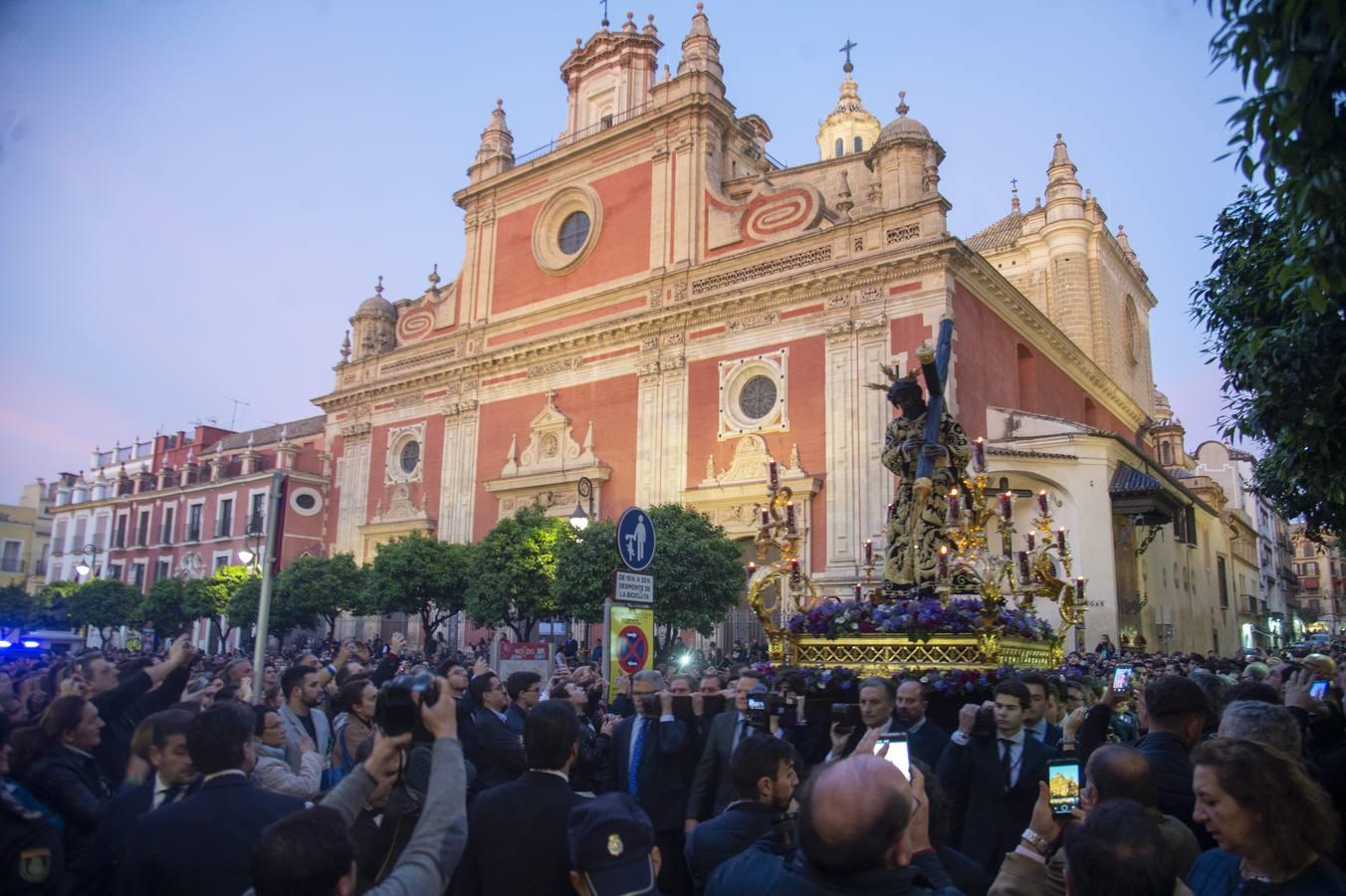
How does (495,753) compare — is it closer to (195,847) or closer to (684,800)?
(684,800)

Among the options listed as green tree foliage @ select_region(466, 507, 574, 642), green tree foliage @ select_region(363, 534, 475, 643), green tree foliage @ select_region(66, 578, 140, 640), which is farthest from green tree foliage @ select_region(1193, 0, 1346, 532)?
green tree foliage @ select_region(66, 578, 140, 640)

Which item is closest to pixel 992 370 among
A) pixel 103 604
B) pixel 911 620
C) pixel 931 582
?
pixel 931 582

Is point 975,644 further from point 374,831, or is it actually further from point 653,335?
point 653,335

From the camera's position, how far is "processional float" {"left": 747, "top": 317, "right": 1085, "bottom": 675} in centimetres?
743

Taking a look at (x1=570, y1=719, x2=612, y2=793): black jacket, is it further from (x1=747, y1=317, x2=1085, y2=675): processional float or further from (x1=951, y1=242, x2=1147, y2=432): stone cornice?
(x1=951, y1=242, x2=1147, y2=432): stone cornice

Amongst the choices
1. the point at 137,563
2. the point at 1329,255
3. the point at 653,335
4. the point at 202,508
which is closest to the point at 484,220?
the point at 653,335

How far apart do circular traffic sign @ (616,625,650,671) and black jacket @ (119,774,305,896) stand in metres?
5.59

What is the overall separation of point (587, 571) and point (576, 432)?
7.33 metres

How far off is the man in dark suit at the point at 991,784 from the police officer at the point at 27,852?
12.3ft

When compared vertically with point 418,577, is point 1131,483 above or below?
above

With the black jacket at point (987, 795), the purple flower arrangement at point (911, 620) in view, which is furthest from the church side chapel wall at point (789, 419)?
the black jacket at point (987, 795)

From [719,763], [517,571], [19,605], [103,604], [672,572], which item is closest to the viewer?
[719,763]

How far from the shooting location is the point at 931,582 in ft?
27.4

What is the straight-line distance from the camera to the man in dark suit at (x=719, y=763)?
5.68m
